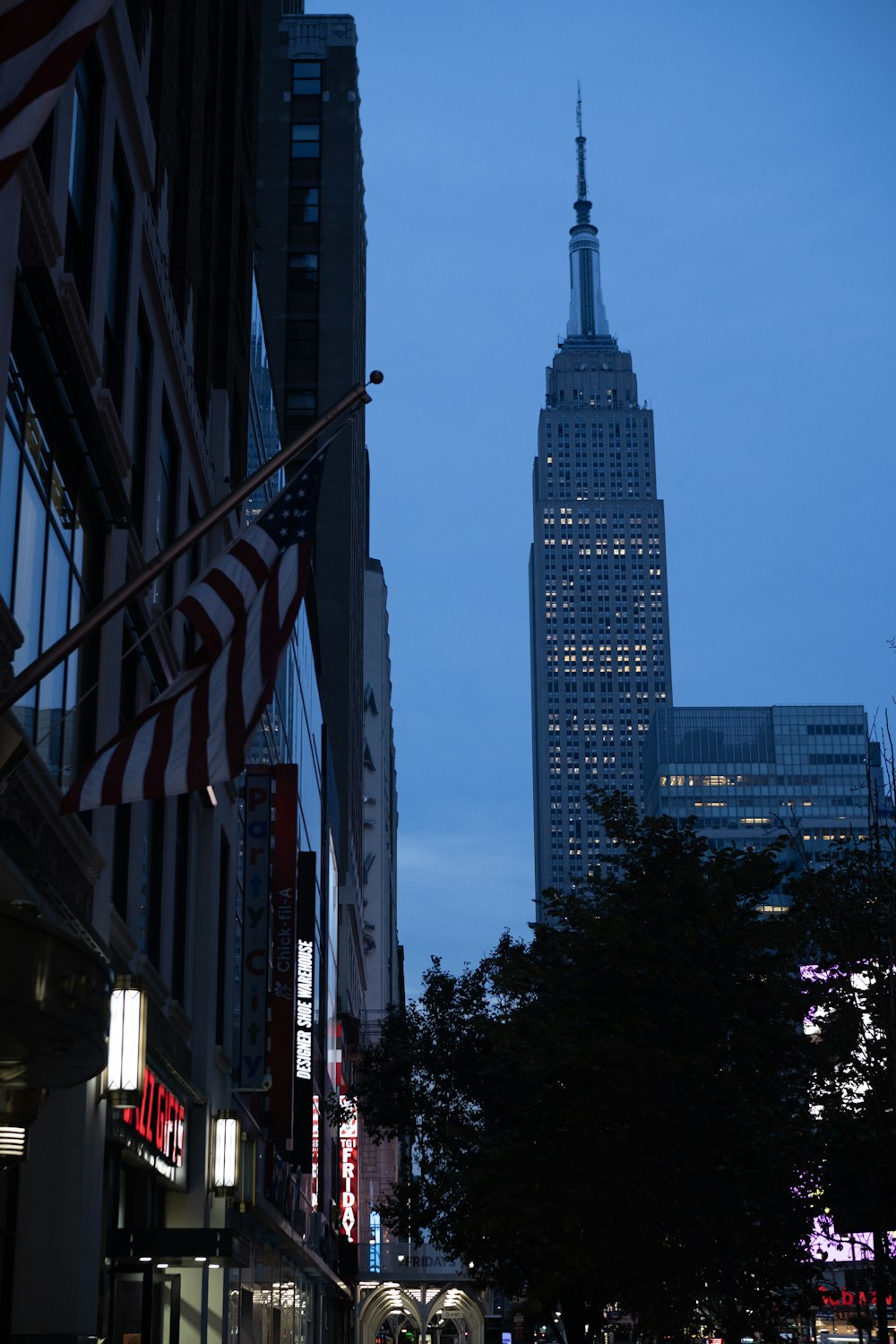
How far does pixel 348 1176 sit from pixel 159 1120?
175ft

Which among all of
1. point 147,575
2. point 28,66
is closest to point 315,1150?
point 147,575

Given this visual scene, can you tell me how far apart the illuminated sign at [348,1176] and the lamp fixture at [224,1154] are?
4414cm

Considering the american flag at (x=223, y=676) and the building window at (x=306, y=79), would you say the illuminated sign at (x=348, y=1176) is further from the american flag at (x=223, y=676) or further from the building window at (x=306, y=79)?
the american flag at (x=223, y=676)

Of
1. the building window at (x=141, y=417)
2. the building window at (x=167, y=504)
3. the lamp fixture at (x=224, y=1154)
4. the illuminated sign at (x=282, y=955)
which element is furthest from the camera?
the illuminated sign at (x=282, y=955)

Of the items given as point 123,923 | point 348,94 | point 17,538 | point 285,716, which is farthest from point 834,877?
point 348,94

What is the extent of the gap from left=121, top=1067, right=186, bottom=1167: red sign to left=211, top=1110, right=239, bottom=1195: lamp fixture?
177 cm

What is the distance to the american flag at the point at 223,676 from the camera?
38.9 feet

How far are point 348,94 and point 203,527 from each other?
9146 centimetres

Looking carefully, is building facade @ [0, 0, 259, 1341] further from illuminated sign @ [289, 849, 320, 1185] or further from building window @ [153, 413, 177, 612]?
illuminated sign @ [289, 849, 320, 1185]

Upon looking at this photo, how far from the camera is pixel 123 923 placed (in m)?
20.3

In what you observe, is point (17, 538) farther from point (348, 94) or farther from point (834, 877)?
point (348, 94)

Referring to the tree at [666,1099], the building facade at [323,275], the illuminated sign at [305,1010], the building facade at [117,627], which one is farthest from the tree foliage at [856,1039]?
the building facade at [323,275]

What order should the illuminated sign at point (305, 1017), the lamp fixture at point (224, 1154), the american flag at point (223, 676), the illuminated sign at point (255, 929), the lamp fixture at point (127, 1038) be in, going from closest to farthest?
1. the american flag at point (223, 676)
2. the lamp fixture at point (127, 1038)
3. the lamp fixture at point (224, 1154)
4. the illuminated sign at point (255, 929)
5. the illuminated sign at point (305, 1017)

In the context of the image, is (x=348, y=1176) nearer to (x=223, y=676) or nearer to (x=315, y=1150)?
(x=315, y=1150)
